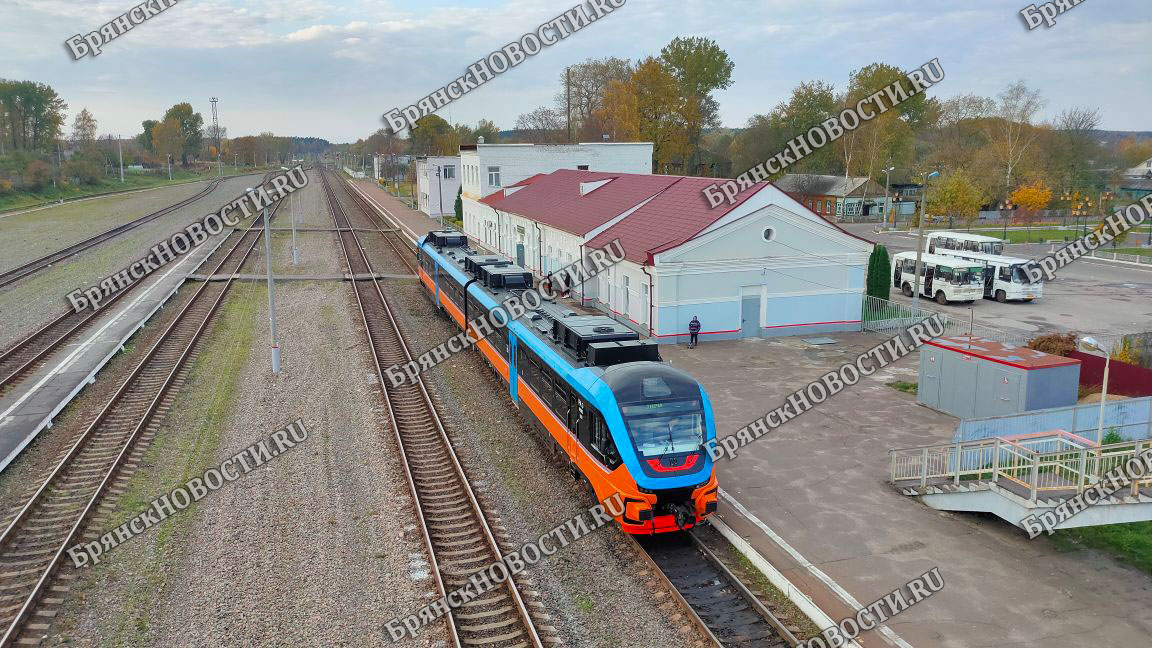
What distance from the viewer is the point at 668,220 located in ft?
94.8

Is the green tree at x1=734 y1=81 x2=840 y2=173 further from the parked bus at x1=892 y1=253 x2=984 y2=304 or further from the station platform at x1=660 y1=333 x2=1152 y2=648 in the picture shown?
the station platform at x1=660 y1=333 x2=1152 y2=648

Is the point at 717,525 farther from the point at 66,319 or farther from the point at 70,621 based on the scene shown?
the point at 66,319

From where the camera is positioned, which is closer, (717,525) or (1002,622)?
(1002,622)

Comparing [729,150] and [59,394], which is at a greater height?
[729,150]

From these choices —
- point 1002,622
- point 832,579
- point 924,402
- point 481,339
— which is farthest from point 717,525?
point 481,339

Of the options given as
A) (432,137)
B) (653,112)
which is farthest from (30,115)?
(653,112)

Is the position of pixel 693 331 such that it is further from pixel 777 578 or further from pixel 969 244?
pixel 969 244

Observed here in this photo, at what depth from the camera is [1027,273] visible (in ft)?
113

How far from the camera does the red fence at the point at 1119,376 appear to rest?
1908 cm

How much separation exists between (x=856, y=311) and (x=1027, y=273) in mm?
11500

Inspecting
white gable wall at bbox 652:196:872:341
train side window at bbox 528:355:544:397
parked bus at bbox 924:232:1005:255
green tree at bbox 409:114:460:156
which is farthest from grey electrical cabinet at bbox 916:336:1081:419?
green tree at bbox 409:114:460:156

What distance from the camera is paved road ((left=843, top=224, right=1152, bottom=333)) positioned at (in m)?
30.1

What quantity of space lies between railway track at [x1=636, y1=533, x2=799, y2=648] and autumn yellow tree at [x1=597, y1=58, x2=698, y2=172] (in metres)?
62.4

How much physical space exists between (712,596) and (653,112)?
66650mm
